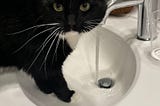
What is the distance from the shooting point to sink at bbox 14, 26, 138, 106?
2.94ft

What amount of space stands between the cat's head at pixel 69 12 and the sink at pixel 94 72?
0.66 ft

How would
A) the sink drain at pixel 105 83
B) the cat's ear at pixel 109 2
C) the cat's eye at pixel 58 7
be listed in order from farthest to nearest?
the sink drain at pixel 105 83 < the cat's ear at pixel 109 2 < the cat's eye at pixel 58 7

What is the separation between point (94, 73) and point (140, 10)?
25 cm

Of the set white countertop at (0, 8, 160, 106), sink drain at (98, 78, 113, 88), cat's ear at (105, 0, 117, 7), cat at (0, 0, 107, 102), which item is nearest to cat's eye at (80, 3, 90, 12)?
cat at (0, 0, 107, 102)

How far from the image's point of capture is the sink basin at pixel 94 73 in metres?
0.90

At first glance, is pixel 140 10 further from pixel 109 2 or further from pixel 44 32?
pixel 44 32

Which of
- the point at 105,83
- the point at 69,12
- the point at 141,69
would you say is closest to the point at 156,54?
the point at 141,69

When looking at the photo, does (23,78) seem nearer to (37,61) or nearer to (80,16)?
(37,61)

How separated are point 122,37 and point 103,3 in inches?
8.0

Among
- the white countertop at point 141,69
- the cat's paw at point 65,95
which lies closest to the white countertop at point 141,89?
the white countertop at point 141,69

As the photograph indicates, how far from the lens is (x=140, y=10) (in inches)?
36.0

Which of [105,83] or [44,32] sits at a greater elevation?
[44,32]

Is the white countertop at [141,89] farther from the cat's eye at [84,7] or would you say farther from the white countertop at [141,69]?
the cat's eye at [84,7]

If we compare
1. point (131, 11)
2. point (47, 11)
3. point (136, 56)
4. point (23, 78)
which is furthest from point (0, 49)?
point (131, 11)
